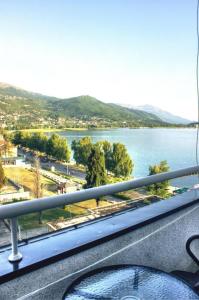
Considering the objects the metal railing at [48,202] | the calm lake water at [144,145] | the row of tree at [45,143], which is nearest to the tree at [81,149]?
the calm lake water at [144,145]

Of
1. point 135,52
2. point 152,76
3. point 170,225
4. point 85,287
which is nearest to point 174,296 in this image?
point 85,287

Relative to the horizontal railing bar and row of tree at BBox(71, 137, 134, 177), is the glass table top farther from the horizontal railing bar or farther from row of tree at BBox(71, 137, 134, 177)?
row of tree at BBox(71, 137, 134, 177)

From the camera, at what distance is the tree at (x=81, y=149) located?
25.1 m

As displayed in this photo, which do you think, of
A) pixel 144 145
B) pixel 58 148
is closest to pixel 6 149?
pixel 58 148

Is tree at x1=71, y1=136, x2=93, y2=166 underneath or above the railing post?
underneath

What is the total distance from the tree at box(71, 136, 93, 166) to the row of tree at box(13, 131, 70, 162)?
3.20 feet

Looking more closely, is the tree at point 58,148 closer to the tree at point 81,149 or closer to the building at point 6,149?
the tree at point 81,149

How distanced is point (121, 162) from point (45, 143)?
7.89 meters

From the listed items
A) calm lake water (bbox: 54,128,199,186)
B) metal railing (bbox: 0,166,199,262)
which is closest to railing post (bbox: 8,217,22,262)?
metal railing (bbox: 0,166,199,262)

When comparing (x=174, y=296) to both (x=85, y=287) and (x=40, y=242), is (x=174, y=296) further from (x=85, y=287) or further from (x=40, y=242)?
(x=40, y=242)

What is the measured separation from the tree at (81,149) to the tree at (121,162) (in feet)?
8.93

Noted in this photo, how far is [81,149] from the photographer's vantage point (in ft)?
88.3

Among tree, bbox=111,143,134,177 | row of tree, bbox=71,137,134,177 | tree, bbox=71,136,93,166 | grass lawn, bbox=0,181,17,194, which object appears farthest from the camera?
tree, bbox=111,143,134,177

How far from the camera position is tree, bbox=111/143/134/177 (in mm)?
26395
